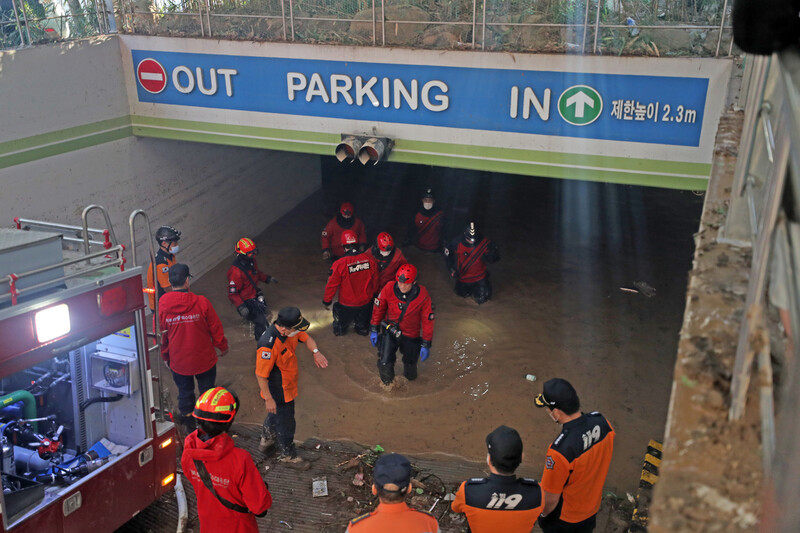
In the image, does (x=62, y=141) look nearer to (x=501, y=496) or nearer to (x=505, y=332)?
(x=505, y=332)

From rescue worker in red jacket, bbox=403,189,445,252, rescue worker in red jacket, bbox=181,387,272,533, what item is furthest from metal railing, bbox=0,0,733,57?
rescue worker in red jacket, bbox=181,387,272,533

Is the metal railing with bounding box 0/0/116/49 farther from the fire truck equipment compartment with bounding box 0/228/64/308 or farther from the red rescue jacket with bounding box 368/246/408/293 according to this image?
the fire truck equipment compartment with bounding box 0/228/64/308

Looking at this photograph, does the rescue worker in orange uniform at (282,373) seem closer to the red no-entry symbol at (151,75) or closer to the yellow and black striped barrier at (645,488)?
the yellow and black striped barrier at (645,488)

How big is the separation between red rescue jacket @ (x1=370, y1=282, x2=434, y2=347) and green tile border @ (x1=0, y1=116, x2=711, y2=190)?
1.80 m

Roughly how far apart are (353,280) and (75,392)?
14.0 ft

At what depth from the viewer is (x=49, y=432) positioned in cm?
571

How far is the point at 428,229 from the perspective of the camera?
12.5 meters

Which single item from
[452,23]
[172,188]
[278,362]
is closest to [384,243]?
[452,23]

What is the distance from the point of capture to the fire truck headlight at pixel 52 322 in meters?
4.62

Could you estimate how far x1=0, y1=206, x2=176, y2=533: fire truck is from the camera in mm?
4637

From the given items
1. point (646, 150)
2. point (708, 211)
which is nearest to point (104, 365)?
point (708, 211)

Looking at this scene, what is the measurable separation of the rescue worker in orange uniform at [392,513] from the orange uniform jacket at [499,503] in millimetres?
382

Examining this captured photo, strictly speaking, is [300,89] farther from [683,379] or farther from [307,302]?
[683,379]

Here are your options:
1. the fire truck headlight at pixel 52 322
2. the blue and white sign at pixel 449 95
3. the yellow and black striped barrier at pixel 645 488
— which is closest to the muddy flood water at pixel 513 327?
the yellow and black striped barrier at pixel 645 488
